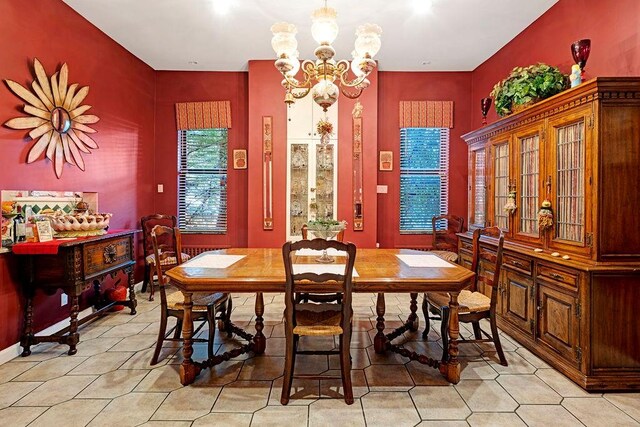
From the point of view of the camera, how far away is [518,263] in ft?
9.50

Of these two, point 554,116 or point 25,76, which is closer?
point 554,116

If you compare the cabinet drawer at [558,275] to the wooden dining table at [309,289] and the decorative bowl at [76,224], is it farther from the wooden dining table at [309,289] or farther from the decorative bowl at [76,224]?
the decorative bowl at [76,224]

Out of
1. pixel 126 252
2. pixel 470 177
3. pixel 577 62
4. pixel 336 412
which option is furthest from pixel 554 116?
pixel 126 252

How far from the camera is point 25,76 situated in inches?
110

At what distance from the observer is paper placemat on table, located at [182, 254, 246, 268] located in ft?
8.00

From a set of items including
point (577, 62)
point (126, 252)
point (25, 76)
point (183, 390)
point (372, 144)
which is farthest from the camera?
point (372, 144)

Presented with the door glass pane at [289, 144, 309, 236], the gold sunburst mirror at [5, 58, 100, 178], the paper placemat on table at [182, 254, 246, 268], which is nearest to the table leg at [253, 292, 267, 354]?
the paper placemat on table at [182, 254, 246, 268]

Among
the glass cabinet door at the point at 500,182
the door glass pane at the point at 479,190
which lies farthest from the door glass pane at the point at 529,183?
the door glass pane at the point at 479,190

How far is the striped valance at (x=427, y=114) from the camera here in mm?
4969

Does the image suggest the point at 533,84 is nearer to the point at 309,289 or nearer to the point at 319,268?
the point at 319,268

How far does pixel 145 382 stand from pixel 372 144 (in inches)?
147

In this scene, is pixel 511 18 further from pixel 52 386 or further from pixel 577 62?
pixel 52 386

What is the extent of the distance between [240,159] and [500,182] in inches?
134

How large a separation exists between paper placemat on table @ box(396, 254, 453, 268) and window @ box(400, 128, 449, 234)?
222cm
